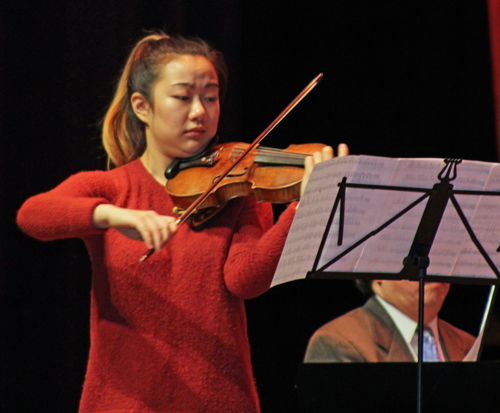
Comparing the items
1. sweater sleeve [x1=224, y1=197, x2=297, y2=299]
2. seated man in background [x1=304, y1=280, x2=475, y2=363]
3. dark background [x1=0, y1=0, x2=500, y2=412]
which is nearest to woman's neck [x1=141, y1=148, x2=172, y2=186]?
sweater sleeve [x1=224, y1=197, x2=297, y2=299]

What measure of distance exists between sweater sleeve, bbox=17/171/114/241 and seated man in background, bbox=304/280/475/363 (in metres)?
1.04

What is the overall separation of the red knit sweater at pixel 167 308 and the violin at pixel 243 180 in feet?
0.16

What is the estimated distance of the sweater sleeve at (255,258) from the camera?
4.88 ft

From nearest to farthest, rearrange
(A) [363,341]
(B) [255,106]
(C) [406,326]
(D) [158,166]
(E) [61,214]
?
(E) [61,214], (D) [158,166], (A) [363,341], (C) [406,326], (B) [255,106]

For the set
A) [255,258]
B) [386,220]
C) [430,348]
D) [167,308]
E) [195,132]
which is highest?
[195,132]

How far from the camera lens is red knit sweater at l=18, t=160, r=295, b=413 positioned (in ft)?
4.88

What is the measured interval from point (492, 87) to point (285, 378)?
1.41 metres

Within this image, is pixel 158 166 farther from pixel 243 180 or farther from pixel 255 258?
pixel 255 258

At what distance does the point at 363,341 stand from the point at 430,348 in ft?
0.84

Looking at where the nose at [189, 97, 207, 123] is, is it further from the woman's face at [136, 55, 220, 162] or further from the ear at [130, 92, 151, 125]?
the ear at [130, 92, 151, 125]

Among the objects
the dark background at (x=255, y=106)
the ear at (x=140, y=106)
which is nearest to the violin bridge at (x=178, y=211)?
the ear at (x=140, y=106)

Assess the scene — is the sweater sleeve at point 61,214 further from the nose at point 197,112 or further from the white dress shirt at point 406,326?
the white dress shirt at point 406,326

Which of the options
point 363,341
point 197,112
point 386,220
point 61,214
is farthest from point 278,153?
point 363,341

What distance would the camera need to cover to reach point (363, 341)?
2314mm
